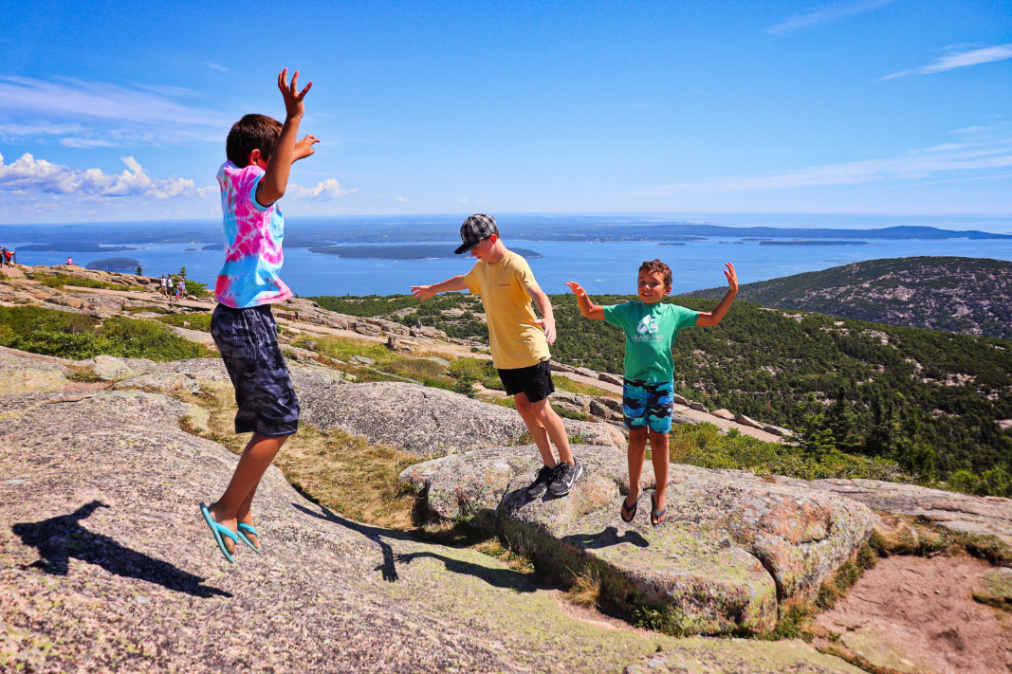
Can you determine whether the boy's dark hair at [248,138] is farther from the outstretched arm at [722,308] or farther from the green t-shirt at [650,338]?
the outstretched arm at [722,308]

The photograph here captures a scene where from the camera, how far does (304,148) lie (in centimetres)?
294

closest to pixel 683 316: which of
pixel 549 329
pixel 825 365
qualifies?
pixel 549 329

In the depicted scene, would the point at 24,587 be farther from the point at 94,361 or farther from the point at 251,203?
the point at 94,361

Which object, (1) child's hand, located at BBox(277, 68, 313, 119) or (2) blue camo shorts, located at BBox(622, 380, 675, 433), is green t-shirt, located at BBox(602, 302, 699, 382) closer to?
(2) blue camo shorts, located at BBox(622, 380, 675, 433)

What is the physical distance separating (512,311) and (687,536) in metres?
2.72

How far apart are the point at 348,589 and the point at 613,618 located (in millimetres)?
2147

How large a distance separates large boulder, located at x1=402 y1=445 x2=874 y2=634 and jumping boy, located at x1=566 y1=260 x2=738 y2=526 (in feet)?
2.22

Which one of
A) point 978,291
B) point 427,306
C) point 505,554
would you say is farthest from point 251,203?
point 978,291

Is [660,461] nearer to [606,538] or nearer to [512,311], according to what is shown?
[606,538]

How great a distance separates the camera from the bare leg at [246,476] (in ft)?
9.62

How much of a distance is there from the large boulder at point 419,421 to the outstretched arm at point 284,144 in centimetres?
591

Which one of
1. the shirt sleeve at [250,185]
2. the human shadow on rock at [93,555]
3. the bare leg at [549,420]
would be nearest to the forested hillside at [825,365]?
the bare leg at [549,420]

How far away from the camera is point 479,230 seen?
14.3ft

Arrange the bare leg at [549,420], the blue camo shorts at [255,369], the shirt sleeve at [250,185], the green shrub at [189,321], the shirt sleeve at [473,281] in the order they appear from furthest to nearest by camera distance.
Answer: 1. the green shrub at [189,321]
2. the bare leg at [549,420]
3. the shirt sleeve at [473,281]
4. the blue camo shorts at [255,369]
5. the shirt sleeve at [250,185]
